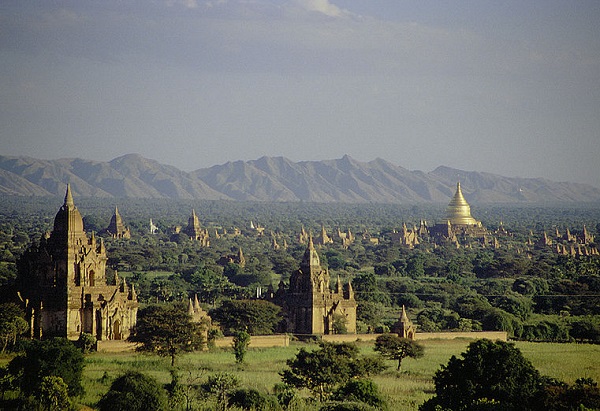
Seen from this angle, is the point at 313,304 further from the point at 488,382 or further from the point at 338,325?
the point at 488,382

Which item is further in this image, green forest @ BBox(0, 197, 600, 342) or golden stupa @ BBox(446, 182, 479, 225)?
golden stupa @ BBox(446, 182, 479, 225)

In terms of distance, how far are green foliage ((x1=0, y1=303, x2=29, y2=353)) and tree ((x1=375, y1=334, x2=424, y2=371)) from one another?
56.2 ft

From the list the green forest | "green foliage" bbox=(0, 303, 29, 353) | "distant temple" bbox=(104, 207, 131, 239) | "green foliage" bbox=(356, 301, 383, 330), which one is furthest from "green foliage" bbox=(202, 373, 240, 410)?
"distant temple" bbox=(104, 207, 131, 239)

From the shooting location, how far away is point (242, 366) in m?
51.8

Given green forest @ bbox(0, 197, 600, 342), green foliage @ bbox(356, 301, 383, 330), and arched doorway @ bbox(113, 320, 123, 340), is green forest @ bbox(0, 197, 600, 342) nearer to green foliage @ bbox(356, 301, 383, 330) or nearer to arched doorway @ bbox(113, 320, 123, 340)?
green foliage @ bbox(356, 301, 383, 330)

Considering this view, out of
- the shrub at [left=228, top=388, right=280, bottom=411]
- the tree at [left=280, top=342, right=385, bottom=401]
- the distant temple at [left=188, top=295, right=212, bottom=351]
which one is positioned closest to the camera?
the shrub at [left=228, top=388, right=280, bottom=411]

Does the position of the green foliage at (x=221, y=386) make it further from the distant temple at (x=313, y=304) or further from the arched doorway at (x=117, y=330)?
the distant temple at (x=313, y=304)

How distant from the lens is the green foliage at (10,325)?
174 feet

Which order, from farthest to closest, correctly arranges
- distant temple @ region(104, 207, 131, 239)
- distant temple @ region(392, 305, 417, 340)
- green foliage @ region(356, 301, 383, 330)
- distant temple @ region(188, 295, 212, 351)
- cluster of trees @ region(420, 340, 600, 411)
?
distant temple @ region(104, 207, 131, 239), green foliage @ region(356, 301, 383, 330), distant temple @ region(392, 305, 417, 340), distant temple @ region(188, 295, 212, 351), cluster of trees @ region(420, 340, 600, 411)

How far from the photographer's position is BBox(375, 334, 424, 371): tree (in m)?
54.8

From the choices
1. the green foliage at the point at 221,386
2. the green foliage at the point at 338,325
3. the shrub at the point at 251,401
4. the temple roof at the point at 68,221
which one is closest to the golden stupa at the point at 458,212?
the green foliage at the point at 338,325

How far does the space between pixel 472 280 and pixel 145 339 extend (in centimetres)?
5263

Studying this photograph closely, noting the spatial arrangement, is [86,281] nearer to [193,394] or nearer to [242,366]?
[242,366]

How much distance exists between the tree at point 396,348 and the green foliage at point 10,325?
17.1 metres
